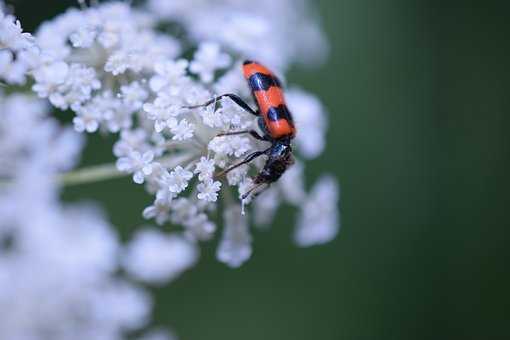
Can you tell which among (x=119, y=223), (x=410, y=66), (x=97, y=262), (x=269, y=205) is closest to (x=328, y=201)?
Result: (x=269, y=205)

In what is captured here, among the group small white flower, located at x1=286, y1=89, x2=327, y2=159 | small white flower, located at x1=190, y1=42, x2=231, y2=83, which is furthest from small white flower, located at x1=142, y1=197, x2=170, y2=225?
small white flower, located at x1=286, y1=89, x2=327, y2=159

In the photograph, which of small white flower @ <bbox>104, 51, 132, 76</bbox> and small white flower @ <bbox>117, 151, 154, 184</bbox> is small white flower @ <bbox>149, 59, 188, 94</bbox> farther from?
small white flower @ <bbox>117, 151, 154, 184</bbox>

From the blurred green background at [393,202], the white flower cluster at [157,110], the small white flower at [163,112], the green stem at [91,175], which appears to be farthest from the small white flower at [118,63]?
the blurred green background at [393,202]

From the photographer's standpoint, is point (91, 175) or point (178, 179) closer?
point (178, 179)

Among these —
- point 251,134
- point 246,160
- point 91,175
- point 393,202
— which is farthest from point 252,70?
point 393,202

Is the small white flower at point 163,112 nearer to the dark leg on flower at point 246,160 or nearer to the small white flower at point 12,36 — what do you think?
the dark leg on flower at point 246,160

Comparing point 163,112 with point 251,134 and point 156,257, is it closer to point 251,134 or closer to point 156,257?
point 251,134

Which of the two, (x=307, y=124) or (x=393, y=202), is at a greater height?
(x=393, y=202)
